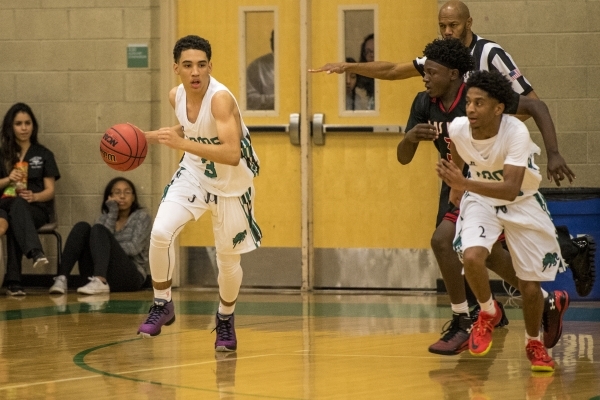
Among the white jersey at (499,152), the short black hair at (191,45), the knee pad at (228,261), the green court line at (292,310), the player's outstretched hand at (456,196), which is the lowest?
the green court line at (292,310)

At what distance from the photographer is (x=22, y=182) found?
8.49 meters

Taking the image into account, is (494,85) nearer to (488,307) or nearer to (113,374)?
(488,307)

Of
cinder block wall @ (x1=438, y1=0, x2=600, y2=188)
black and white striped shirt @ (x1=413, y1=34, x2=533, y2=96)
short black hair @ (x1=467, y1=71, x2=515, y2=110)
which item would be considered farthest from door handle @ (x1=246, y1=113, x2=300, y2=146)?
short black hair @ (x1=467, y1=71, x2=515, y2=110)

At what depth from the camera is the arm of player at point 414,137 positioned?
5.16 m

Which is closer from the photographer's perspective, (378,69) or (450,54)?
(450,54)

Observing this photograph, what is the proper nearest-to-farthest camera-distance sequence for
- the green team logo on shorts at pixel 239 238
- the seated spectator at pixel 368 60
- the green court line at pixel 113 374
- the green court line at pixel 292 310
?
the green court line at pixel 113 374, the green team logo on shorts at pixel 239 238, the green court line at pixel 292 310, the seated spectator at pixel 368 60

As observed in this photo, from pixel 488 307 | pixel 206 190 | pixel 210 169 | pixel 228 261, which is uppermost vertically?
pixel 210 169

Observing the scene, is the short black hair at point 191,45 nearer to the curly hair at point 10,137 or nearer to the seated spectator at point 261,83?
the seated spectator at point 261,83

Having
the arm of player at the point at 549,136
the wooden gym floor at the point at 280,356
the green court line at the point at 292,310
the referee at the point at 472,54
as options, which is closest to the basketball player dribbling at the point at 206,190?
the wooden gym floor at the point at 280,356

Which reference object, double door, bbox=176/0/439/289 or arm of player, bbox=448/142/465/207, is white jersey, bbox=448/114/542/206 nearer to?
arm of player, bbox=448/142/465/207

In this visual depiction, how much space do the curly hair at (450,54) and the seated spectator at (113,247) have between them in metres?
3.78

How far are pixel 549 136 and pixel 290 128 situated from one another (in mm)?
3585

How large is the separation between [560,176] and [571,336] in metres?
1.30

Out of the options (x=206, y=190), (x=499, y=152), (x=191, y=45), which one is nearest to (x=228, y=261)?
(x=206, y=190)
